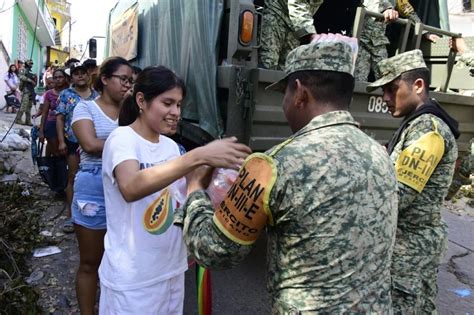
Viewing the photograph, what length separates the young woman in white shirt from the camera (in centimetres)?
150

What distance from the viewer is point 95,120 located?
7.55 feet

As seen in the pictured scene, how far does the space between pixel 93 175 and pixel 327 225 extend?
5.11 feet

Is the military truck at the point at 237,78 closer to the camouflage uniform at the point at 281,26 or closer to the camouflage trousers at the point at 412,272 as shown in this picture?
the camouflage uniform at the point at 281,26

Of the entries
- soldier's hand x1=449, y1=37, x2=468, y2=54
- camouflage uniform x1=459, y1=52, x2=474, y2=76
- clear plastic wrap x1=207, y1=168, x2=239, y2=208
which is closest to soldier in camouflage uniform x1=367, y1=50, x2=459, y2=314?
clear plastic wrap x1=207, y1=168, x2=239, y2=208

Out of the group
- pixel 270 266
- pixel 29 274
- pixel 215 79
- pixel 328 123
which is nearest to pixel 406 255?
pixel 270 266

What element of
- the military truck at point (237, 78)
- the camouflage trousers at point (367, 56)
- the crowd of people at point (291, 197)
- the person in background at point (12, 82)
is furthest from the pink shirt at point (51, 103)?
the person in background at point (12, 82)

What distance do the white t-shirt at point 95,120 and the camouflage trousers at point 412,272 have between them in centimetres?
168

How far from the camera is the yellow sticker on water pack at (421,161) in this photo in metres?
1.81

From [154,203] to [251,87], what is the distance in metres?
1.24

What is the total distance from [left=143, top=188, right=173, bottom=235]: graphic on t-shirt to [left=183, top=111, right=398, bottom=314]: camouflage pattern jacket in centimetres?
44

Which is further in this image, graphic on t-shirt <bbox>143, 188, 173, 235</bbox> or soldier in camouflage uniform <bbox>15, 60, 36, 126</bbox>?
soldier in camouflage uniform <bbox>15, 60, 36, 126</bbox>

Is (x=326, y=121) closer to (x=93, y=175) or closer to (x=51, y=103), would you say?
(x=93, y=175)

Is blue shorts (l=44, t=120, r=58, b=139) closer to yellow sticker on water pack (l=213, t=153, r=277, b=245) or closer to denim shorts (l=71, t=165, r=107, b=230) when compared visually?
denim shorts (l=71, t=165, r=107, b=230)

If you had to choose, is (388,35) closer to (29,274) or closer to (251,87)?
(251,87)
